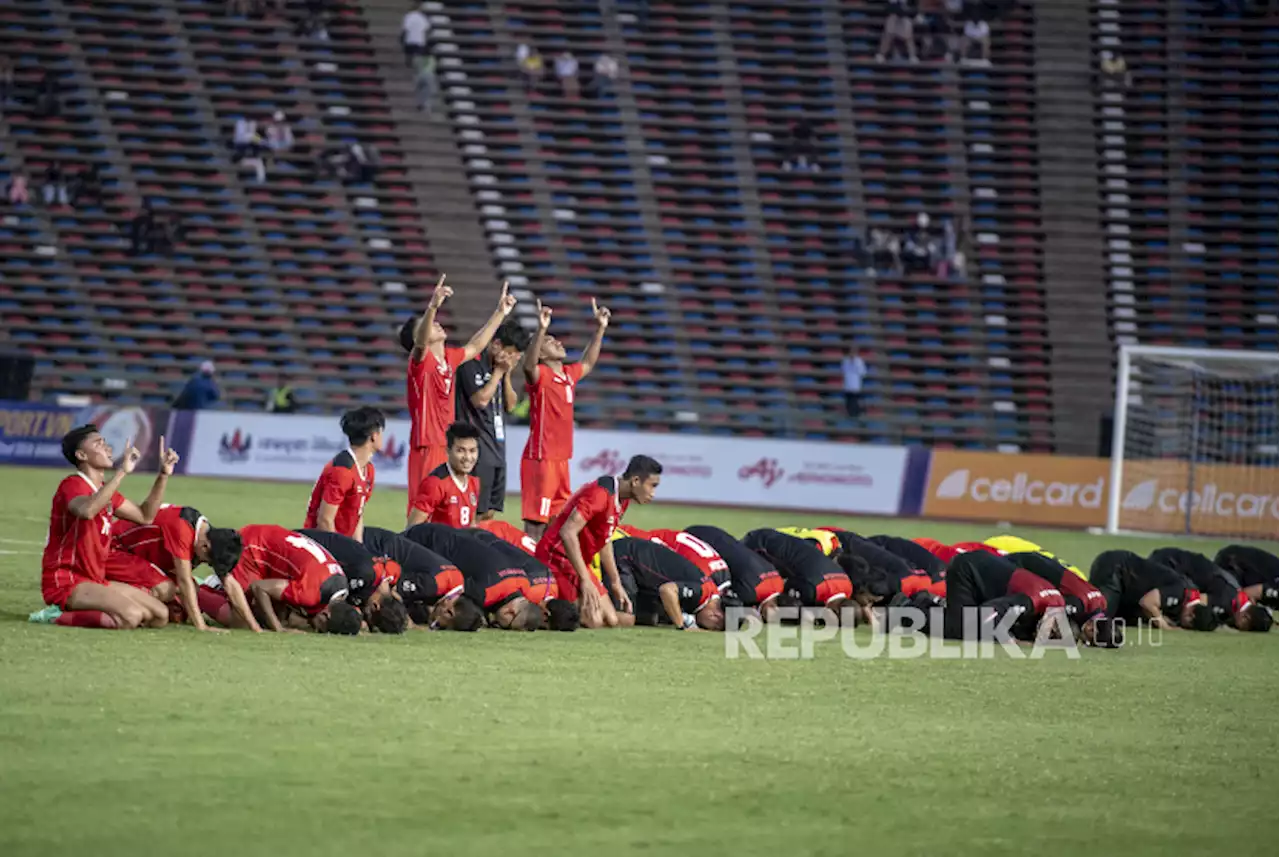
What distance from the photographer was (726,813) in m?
5.60

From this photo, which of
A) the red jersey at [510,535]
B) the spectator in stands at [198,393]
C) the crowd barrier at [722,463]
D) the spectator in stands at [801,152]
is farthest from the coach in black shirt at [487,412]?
the spectator in stands at [801,152]

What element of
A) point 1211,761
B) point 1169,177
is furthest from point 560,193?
point 1211,761

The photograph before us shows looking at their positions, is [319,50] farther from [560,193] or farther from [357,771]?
[357,771]

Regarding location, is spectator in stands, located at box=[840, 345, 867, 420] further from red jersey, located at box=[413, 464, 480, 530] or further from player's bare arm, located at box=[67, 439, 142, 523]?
player's bare arm, located at box=[67, 439, 142, 523]

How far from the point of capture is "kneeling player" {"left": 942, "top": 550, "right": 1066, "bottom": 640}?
456 inches

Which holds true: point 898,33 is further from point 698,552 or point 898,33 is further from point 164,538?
point 164,538

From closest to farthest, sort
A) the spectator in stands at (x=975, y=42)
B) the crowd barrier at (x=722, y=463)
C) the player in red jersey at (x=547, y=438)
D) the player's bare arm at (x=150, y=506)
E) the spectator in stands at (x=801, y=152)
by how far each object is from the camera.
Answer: the player's bare arm at (x=150, y=506)
the player in red jersey at (x=547, y=438)
the crowd barrier at (x=722, y=463)
the spectator in stands at (x=801, y=152)
the spectator in stands at (x=975, y=42)

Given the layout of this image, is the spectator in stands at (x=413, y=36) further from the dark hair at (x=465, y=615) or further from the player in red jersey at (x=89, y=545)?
A: the player in red jersey at (x=89, y=545)

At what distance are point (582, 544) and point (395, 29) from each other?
84.9 feet

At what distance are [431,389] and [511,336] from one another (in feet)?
2.44

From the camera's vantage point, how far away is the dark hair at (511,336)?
13.5 m

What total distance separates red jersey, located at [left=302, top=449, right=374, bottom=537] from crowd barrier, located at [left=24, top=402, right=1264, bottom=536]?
15445mm

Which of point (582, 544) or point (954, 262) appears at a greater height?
point (954, 262)

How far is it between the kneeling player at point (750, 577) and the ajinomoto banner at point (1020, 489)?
15.5 m
